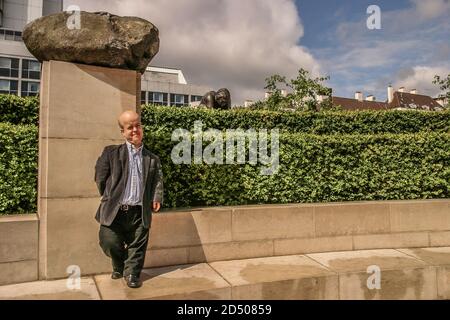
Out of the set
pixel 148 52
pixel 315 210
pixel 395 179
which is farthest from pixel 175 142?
pixel 395 179

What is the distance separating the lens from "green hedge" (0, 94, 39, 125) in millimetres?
7051

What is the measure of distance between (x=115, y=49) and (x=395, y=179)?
5.35 m

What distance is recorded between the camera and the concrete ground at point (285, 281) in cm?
389

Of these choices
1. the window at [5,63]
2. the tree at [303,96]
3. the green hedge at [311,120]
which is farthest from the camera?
the window at [5,63]

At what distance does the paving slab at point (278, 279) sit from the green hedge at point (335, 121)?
561cm

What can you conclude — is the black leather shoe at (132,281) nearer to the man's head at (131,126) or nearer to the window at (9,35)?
the man's head at (131,126)

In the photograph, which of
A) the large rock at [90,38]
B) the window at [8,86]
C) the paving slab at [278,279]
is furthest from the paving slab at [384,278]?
the window at [8,86]

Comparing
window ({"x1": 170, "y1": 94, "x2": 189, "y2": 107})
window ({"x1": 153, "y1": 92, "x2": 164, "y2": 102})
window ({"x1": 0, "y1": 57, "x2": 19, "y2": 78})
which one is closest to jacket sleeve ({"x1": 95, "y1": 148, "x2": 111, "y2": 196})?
window ({"x1": 153, "y1": 92, "x2": 164, "y2": 102})

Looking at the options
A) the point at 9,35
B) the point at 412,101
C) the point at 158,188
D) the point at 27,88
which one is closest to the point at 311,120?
the point at 158,188

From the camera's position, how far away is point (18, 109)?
7199mm

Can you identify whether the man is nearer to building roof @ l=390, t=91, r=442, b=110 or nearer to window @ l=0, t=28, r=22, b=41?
building roof @ l=390, t=91, r=442, b=110

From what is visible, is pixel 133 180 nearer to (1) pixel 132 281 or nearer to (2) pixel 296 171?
(1) pixel 132 281

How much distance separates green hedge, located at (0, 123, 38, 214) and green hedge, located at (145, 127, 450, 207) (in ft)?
5.06
